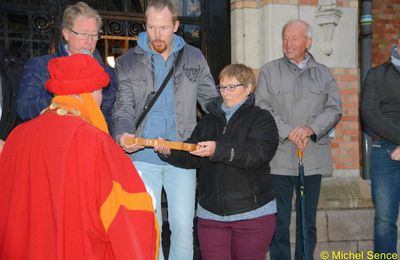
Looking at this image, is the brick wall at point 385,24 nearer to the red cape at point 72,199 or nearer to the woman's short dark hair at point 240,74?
the woman's short dark hair at point 240,74

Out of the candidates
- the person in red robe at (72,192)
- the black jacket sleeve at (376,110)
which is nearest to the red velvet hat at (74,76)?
the person in red robe at (72,192)

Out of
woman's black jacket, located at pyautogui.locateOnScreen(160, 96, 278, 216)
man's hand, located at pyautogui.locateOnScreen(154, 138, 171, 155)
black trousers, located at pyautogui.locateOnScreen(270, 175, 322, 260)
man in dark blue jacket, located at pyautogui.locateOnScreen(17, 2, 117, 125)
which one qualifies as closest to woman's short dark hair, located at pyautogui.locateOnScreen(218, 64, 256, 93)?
woman's black jacket, located at pyautogui.locateOnScreen(160, 96, 278, 216)

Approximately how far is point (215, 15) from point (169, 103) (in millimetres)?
2159

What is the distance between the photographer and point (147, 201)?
6.90ft

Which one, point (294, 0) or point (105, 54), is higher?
point (294, 0)

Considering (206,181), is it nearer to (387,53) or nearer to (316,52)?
(316,52)

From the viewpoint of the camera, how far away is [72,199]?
1.98 m

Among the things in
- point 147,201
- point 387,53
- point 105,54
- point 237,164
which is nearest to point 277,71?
point 237,164

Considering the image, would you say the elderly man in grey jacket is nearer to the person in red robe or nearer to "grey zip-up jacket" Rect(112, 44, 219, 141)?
"grey zip-up jacket" Rect(112, 44, 219, 141)

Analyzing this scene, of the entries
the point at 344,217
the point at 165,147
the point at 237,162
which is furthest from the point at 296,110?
the point at 344,217

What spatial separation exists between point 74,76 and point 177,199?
149cm

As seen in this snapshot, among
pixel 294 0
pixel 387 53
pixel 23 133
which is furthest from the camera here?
pixel 387 53

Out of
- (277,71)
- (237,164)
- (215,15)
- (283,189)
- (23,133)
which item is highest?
(215,15)

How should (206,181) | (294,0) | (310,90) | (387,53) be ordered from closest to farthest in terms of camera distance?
(206,181)
(310,90)
(294,0)
(387,53)
